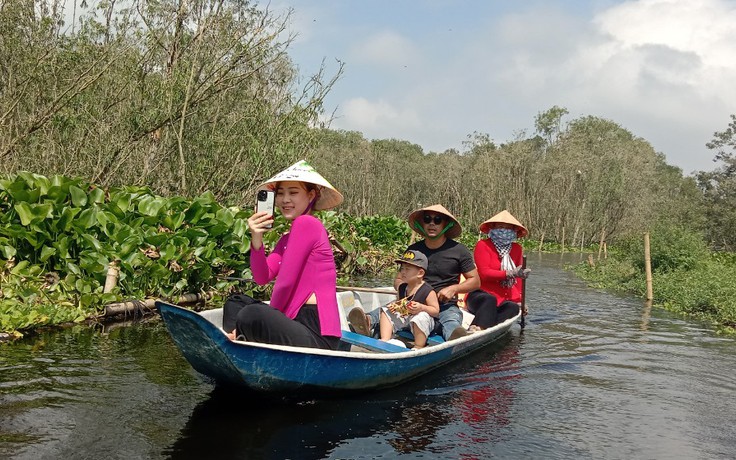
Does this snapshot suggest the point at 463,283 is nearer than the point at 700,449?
No

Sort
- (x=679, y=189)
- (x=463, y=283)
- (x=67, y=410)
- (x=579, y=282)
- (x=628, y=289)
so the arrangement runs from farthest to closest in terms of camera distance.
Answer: (x=679, y=189) → (x=579, y=282) → (x=628, y=289) → (x=463, y=283) → (x=67, y=410)

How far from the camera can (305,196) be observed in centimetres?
448

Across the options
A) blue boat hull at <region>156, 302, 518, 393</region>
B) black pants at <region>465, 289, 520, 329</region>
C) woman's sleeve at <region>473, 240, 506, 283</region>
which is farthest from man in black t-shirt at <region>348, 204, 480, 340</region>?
blue boat hull at <region>156, 302, 518, 393</region>

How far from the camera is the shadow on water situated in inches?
159

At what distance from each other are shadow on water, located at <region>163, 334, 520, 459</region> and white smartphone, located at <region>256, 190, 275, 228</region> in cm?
125

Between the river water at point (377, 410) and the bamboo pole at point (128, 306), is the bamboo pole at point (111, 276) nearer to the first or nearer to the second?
the bamboo pole at point (128, 306)

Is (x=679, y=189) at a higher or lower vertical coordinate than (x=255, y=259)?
higher

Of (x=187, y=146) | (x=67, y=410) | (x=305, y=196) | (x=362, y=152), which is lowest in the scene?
(x=67, y=410)

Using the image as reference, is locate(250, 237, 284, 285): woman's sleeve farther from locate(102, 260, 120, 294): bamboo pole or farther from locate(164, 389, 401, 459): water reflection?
locate(102, 260, 120, 294): bamboo pole

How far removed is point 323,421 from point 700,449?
96.8 inches

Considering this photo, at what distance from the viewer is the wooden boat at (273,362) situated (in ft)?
13.4

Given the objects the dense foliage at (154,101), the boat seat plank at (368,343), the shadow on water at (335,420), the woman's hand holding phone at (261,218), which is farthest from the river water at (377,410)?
the dense foliage at (154,101)

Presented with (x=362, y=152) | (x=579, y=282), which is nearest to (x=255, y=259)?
(x=579, y=282)

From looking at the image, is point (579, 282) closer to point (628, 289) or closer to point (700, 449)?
point (628, 289)
